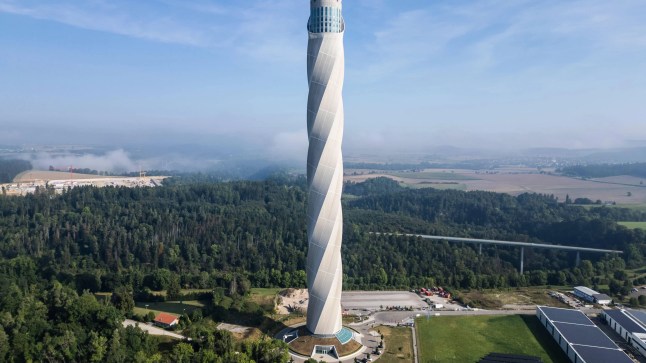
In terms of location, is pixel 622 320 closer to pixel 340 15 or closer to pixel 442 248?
pixel 442 248

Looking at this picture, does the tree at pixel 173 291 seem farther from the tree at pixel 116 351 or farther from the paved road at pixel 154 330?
the tree at pixel 116 351

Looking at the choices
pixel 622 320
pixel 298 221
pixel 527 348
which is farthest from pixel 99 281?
pixel 622 320

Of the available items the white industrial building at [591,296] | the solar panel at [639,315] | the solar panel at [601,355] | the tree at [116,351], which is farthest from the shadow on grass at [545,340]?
the tree at [116,351]

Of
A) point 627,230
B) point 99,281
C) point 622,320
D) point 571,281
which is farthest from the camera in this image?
point 627,230

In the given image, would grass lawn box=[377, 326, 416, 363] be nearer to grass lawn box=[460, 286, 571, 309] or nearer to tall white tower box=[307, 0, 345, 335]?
tall white tower box=[307, 0, 345, 335]

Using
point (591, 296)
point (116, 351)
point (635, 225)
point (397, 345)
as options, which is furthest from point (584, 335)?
point (635, 225)
